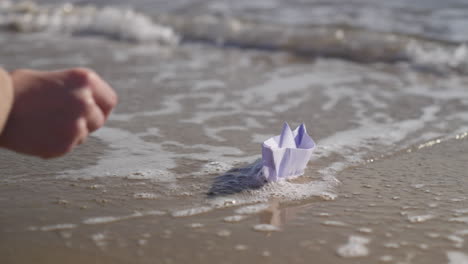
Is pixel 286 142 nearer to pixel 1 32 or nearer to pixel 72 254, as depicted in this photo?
pixel 72 254

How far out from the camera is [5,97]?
147cm

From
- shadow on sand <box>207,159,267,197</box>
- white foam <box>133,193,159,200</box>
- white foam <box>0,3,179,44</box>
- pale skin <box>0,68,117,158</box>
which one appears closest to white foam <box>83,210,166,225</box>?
white foam <box>133,193,159,200</box>

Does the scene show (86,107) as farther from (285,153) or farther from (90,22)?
(90,22)

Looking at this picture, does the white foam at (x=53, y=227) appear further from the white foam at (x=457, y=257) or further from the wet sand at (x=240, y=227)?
the white foam at (x=457, y=257)

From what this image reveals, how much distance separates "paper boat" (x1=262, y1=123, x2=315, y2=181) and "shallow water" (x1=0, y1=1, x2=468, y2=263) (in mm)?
45

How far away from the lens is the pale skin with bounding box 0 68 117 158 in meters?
1.52

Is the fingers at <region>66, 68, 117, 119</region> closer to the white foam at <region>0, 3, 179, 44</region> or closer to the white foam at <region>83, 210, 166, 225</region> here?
the white foam at <region>83, 210, 166, 225</region>

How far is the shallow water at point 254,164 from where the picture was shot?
176 cm

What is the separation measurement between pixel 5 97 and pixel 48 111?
0.34 ft

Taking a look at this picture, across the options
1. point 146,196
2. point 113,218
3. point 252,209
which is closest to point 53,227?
point 113,218

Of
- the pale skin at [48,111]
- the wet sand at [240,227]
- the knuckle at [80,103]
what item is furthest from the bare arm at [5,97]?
the wet sand at [240,227]

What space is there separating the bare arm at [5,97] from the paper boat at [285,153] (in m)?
0.89

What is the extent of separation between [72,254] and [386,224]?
35.5 inches

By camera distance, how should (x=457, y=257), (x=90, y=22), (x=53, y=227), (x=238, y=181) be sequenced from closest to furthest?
1. (x=457, y=257)
2. (x=53, y=227)
3. (x=238, y=181)
4. (x=90, y=22)
